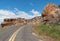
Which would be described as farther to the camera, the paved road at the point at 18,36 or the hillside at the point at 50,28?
the hillside at the point at 50,28

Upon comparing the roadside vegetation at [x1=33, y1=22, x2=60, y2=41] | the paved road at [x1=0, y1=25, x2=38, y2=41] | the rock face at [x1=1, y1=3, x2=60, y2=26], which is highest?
the rock face at [x1=1, y1=3, x2=60, y2=26]

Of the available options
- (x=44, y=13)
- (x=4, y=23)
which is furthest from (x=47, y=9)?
(x=4, y=23)

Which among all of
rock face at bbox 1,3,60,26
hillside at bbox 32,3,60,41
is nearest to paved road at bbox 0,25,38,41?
hillside at bbox 32,3,60,41

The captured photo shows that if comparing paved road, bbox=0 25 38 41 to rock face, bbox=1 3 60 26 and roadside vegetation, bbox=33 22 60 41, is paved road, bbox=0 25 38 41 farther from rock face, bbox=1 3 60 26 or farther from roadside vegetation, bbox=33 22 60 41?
rock face, bbox=1 3 60 26

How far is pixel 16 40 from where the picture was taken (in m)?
21.1

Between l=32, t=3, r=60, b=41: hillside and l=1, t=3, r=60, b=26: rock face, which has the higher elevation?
l=1, t=3, r=60, b=26: rock face

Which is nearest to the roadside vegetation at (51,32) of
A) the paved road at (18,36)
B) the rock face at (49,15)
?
the paved road at (18,36)

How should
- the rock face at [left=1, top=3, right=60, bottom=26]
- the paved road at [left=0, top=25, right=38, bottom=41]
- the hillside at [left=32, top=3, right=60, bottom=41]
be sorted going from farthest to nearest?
the rock face at [left=1, top=3, right=60, bottom=26], the hillside at [left=32, top=3, right=60, bottom=41], the paved road at [left=0, top=25, right=38, bottom=41]

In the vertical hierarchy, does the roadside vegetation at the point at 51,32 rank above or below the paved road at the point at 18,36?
above

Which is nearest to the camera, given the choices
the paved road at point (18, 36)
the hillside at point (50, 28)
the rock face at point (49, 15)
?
the paved road at point (18, 36)

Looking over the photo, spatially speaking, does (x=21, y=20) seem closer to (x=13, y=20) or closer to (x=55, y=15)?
(x=13, y=20)

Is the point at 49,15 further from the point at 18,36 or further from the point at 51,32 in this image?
the point at 18,36

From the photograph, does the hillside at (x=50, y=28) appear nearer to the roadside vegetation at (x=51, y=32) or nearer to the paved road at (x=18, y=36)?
the roadside vegetation at (x=51, y=32)

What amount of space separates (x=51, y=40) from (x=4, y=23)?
8383 centimetres
